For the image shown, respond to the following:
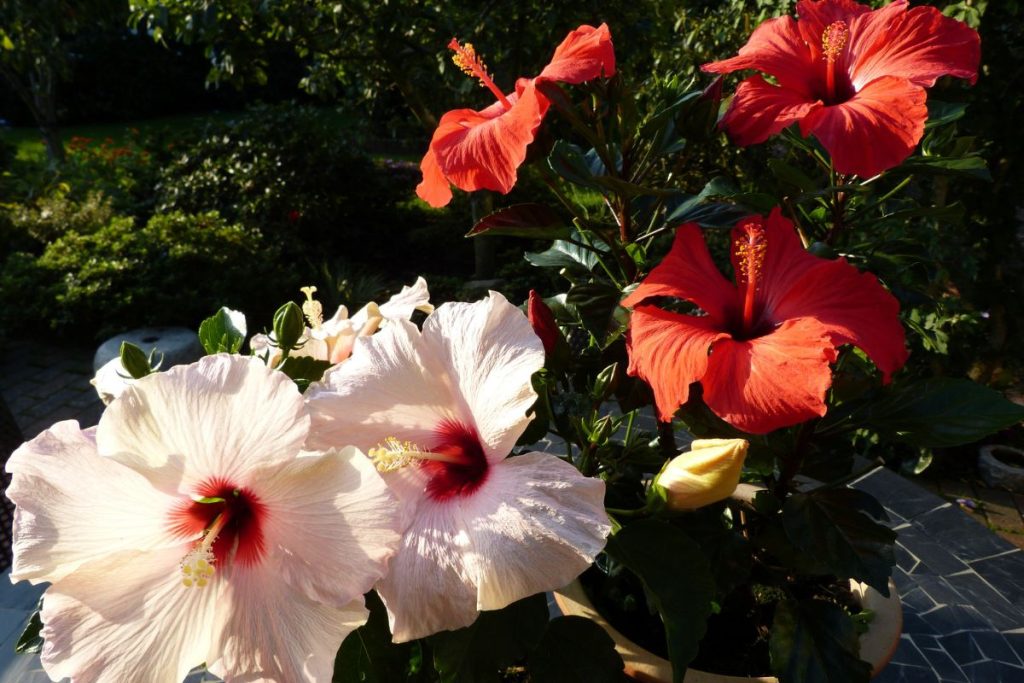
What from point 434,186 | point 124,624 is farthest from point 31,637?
point 434,186

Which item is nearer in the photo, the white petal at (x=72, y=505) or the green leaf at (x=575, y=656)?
the white petal at (x=72, y=505)

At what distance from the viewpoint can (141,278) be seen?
4.31m

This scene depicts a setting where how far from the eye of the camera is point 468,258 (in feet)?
19.5

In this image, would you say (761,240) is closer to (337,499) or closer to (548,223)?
(548,223)

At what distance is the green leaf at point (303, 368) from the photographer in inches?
30.7

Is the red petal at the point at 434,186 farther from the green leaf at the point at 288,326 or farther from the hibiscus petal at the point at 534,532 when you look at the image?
the hibiscus petal at the point at 534,532

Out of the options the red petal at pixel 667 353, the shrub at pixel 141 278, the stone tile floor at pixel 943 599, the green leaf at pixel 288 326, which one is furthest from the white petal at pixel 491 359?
the shrub at pixel 141 278

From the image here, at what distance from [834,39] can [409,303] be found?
538mm

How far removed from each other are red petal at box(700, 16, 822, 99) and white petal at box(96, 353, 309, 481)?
1.84 ft

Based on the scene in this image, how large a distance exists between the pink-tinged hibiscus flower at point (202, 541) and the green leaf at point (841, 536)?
1.63 feet

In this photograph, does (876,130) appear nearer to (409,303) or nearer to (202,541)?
(409,303)

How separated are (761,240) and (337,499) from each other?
1.55ft

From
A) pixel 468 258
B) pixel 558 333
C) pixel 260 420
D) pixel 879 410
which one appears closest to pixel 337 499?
pixel 260 420

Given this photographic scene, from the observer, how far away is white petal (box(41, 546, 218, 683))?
530 millimetres
